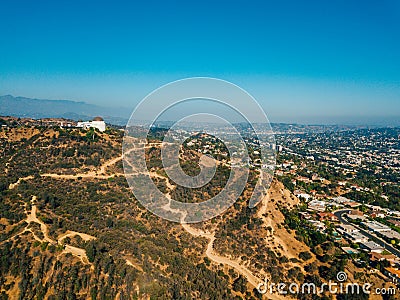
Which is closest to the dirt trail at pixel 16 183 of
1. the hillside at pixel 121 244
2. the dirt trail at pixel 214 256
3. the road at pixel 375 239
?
the hillside at pixel 121 244

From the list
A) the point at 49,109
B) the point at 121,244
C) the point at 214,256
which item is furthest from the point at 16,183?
the point at 49,109

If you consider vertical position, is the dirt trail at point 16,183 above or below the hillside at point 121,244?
above

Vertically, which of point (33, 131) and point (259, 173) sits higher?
point (33, 131)

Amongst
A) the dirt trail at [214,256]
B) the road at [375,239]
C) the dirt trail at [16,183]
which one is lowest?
the road at [375,239]

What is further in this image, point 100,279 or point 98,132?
point 98,132

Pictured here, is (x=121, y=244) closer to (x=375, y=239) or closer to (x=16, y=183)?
(x=16, y=183)

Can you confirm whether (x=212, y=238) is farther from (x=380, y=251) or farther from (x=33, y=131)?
(x=33, y=131)

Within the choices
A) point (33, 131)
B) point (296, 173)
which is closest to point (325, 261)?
point (33, 131)

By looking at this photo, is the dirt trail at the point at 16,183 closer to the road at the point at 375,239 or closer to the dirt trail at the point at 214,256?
the dirt trail at the point at 214,256

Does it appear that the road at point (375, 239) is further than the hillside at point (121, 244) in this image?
Yes

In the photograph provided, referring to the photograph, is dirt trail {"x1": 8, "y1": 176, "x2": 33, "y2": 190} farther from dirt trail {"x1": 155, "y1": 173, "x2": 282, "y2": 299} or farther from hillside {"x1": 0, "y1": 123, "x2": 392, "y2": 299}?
dirt trail {"x1": 155, "y1": 173, "x2": 282, "y2": 299}

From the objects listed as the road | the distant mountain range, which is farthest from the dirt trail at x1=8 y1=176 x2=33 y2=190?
the distant mountain range
